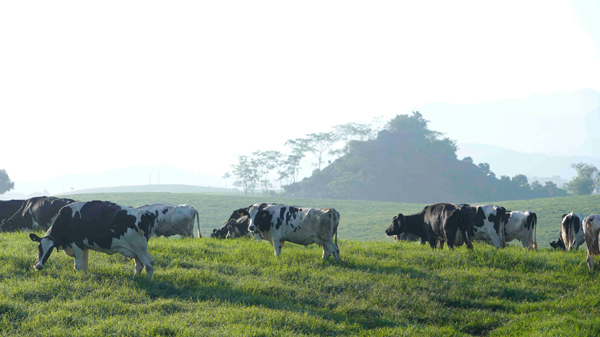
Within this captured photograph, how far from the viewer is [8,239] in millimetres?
15977

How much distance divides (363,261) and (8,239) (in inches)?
473

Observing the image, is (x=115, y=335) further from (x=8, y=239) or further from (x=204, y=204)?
(x=204, y=204)

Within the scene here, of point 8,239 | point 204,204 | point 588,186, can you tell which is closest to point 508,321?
point 8,239

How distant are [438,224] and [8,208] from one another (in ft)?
64.9

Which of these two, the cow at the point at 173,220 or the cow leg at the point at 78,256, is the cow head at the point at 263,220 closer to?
the cow leg at the point at 78,256

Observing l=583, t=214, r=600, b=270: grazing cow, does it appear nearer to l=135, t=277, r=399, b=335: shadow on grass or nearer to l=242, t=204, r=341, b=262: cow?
l=242, t=204, r=341, b=262: cow

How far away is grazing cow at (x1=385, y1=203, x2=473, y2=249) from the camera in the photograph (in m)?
17.2

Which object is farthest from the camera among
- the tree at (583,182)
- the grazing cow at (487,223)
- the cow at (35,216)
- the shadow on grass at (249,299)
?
the tree at (583,182)

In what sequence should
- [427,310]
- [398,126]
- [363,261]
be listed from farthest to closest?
[398,126]
[363,261]
[427,310]

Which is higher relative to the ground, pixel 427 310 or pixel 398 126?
pixel 398 126

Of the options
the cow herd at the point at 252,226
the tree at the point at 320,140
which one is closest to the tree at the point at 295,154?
the tree at the point at 320,140

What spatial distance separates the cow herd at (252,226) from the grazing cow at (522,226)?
39mm

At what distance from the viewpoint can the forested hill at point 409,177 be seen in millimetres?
120562

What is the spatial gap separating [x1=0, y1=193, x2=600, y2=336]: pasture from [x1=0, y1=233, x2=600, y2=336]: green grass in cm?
3
